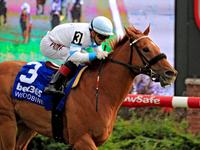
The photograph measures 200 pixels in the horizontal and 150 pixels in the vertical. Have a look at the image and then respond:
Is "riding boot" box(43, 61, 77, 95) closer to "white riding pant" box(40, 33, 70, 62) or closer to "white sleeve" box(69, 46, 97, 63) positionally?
"white sleeve" box(69, 46, 97, 63)

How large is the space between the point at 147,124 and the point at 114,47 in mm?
2527

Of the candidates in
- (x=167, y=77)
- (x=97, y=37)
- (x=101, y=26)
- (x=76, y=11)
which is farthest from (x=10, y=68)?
(x=76, y=11)

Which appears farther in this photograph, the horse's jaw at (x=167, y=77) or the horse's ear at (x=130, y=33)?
the horse's ear at (x=130, y=33)

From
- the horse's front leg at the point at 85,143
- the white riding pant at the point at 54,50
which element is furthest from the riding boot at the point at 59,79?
the horse's front leg at the point at 85,143

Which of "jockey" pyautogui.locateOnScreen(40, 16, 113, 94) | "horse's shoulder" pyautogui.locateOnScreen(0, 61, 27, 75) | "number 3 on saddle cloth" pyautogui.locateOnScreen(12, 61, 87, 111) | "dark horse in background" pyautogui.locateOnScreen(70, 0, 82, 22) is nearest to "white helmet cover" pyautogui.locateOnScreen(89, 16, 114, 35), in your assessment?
"jockey" pyautogui.locateOnScreen(40, 16, 113, 94)

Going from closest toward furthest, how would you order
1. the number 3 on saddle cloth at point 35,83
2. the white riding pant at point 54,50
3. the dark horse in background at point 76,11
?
the number 3 on saddle cloth at point 35,83, the white riding pant at point 54,50, the dark horse in background at point 76,11

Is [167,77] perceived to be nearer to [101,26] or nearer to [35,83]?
[101,26]

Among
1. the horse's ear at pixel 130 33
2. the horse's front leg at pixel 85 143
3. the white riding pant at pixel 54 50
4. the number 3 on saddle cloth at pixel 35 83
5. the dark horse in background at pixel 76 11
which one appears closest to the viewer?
the horse's front leg at pixel 85 143

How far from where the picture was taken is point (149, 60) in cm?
363

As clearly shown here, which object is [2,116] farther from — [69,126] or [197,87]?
[197,87]

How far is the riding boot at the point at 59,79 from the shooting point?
12.5 ft

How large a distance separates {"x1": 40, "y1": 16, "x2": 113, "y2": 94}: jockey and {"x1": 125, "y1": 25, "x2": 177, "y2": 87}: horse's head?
0.34m

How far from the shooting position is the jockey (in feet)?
12.5

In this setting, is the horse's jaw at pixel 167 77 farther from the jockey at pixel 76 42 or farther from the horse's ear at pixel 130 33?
the jockey at pixel 76 42
